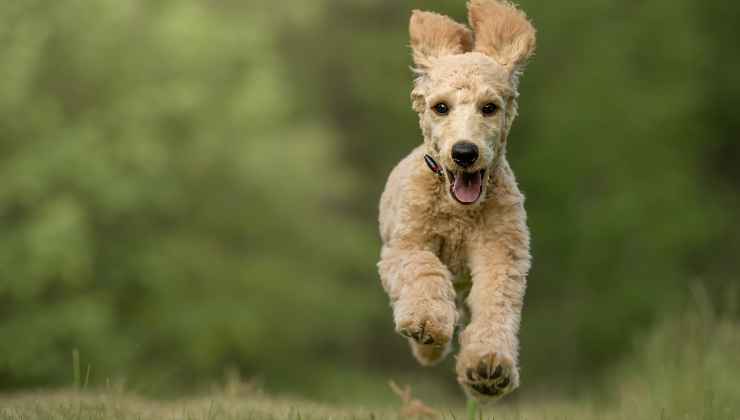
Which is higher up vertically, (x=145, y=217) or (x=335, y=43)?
(x=335, y=43)

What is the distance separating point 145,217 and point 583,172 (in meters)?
8.84

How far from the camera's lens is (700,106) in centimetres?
2355

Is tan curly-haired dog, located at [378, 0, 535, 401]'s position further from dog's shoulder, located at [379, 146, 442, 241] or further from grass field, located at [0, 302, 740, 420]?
grass field, located at [0, 302, 740, 420]

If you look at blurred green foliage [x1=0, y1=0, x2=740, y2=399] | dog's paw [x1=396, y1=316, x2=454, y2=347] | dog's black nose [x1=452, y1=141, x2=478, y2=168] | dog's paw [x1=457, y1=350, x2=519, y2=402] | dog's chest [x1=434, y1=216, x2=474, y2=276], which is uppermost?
blurred green foliage [x1=0, y1=0, x2=740, y2=399]

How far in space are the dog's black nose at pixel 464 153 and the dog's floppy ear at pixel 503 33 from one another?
68cm

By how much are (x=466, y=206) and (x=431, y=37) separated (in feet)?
2.80

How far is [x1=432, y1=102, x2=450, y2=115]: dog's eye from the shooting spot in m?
4.75

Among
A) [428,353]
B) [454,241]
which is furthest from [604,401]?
[454,241]

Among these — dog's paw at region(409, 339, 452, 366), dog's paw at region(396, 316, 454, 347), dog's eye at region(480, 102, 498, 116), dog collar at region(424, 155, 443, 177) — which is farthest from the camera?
dog's paw at region(409, 339, 452, 366)

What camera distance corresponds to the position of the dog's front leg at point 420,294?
174 inches

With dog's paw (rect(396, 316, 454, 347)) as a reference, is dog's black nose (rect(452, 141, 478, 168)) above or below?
above

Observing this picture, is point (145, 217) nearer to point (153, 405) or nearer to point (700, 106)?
point (700, 106)

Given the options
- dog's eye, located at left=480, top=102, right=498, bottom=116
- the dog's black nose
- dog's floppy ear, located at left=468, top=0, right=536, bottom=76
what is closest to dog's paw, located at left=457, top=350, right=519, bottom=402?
the dog's black nose

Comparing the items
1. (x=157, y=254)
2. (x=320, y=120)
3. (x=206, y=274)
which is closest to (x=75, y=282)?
(x=157, y=254)
